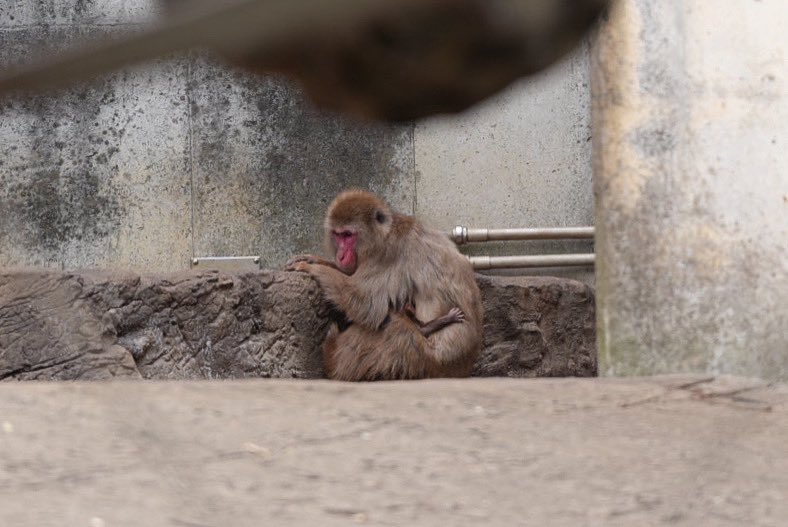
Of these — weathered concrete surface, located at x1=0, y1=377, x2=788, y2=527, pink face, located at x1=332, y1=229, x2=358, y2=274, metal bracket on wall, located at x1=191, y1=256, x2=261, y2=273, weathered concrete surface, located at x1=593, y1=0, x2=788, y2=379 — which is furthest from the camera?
metal bracket on wall, located at x1=191, y1=256, x2=261, y2=273

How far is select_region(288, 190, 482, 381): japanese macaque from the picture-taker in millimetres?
6797

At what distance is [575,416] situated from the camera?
3127 millimetres

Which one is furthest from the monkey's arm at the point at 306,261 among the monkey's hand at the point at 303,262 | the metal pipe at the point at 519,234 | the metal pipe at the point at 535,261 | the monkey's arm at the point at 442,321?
the metal pipe at the point at 535,261

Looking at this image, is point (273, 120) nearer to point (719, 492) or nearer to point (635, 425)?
point (635, 425)

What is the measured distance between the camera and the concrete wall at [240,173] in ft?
26.5

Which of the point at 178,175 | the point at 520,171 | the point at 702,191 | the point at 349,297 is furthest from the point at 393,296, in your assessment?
the point at 702,191

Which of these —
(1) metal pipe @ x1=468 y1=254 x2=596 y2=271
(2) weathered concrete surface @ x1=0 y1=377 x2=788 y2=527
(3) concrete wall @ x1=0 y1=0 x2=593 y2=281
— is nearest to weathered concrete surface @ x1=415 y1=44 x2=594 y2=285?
(3) concrete wall @ x1=0 y1=0 x2=593 y2=281

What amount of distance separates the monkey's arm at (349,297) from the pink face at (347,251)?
124 mm

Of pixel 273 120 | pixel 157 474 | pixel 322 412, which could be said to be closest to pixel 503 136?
pixel 273 120

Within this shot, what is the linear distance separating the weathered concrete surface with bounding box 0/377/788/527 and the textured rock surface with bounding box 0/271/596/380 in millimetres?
1929

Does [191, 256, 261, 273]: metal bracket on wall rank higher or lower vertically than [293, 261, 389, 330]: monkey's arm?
higher

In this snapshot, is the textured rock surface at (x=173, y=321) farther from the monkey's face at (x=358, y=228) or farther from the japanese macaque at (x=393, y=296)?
the monkey's face at (x=358, y=228)

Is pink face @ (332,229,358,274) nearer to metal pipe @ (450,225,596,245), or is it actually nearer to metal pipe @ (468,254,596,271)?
metal pipe @ (450,225,596,245)

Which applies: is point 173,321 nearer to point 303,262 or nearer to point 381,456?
point 303,262
